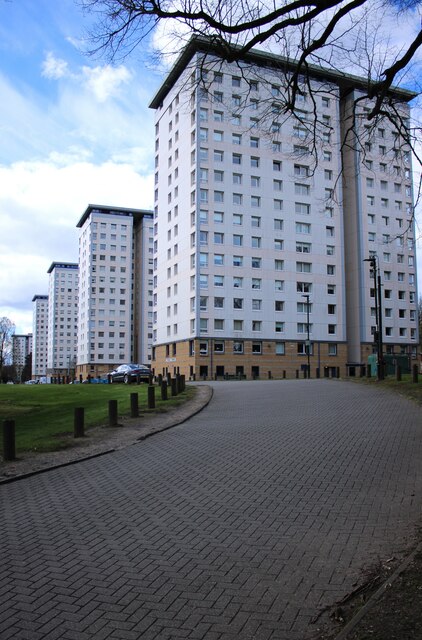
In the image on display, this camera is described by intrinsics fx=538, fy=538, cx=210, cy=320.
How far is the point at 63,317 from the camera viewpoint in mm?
160250

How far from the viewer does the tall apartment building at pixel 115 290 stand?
11869 centimetres

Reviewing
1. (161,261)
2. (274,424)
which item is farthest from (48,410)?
(161,261)

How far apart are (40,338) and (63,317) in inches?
1415

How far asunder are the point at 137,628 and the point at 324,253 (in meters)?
68.3

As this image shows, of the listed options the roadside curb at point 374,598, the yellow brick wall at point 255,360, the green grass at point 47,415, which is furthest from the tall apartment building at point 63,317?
the roadside curb at point 374,598

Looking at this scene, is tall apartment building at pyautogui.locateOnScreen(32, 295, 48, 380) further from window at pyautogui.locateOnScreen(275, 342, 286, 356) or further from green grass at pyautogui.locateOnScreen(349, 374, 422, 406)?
green grass at pyautogui.locateOnScreen(349, 374, 422, 406)

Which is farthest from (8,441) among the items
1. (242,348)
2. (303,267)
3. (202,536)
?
(303,267)

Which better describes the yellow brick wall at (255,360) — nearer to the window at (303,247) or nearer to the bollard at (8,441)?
the window at (303,247)

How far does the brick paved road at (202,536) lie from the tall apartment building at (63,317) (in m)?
146

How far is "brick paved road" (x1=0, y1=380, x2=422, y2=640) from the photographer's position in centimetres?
366

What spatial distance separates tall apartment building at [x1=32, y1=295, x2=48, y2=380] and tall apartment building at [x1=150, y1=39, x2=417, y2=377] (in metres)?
117

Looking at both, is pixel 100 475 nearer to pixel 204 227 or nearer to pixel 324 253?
pixel 204 227

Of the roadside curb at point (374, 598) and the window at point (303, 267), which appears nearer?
the roadside curb at point (374, 598)

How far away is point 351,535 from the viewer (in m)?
5.25
